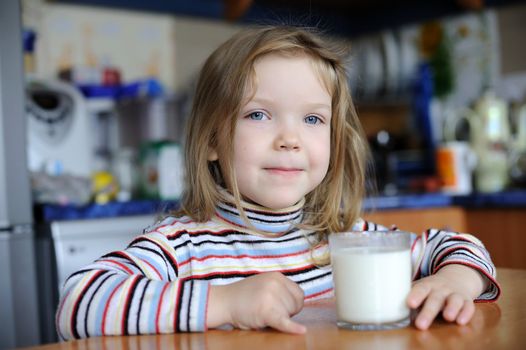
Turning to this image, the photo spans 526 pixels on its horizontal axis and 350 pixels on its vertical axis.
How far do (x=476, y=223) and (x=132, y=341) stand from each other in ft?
7.41

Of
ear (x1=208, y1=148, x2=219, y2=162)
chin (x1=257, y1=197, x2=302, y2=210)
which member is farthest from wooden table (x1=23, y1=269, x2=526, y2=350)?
ear (x1=208, y1=148, x2=219, y2=162)

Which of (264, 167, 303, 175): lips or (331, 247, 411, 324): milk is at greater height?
(264, 167, 303, 175): lips

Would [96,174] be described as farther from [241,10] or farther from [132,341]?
[132,341]

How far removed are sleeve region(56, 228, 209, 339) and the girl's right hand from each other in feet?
0.05

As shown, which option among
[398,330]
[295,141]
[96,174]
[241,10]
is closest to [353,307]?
[398,330]

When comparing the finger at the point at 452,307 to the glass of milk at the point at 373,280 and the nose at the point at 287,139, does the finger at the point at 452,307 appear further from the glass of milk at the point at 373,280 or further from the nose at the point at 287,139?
the nose at the point at 287,139

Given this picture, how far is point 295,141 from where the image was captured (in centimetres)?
96

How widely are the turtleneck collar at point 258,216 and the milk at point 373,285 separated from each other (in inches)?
13.8

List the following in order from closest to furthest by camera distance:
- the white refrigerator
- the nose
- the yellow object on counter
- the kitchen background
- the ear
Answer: the nose < the ear < the white refrigerator < the kitchen background < the yellow object on counter

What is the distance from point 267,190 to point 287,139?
84mm

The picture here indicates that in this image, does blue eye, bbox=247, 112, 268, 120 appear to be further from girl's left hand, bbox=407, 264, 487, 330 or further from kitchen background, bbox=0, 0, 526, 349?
kitchen background, bbox=0, 0, 526, 349

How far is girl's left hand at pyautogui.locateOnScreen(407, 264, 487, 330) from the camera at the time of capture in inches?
26.7

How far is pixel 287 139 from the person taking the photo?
0.95 meters

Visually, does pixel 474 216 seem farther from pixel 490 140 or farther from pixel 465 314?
pixel 465 314
